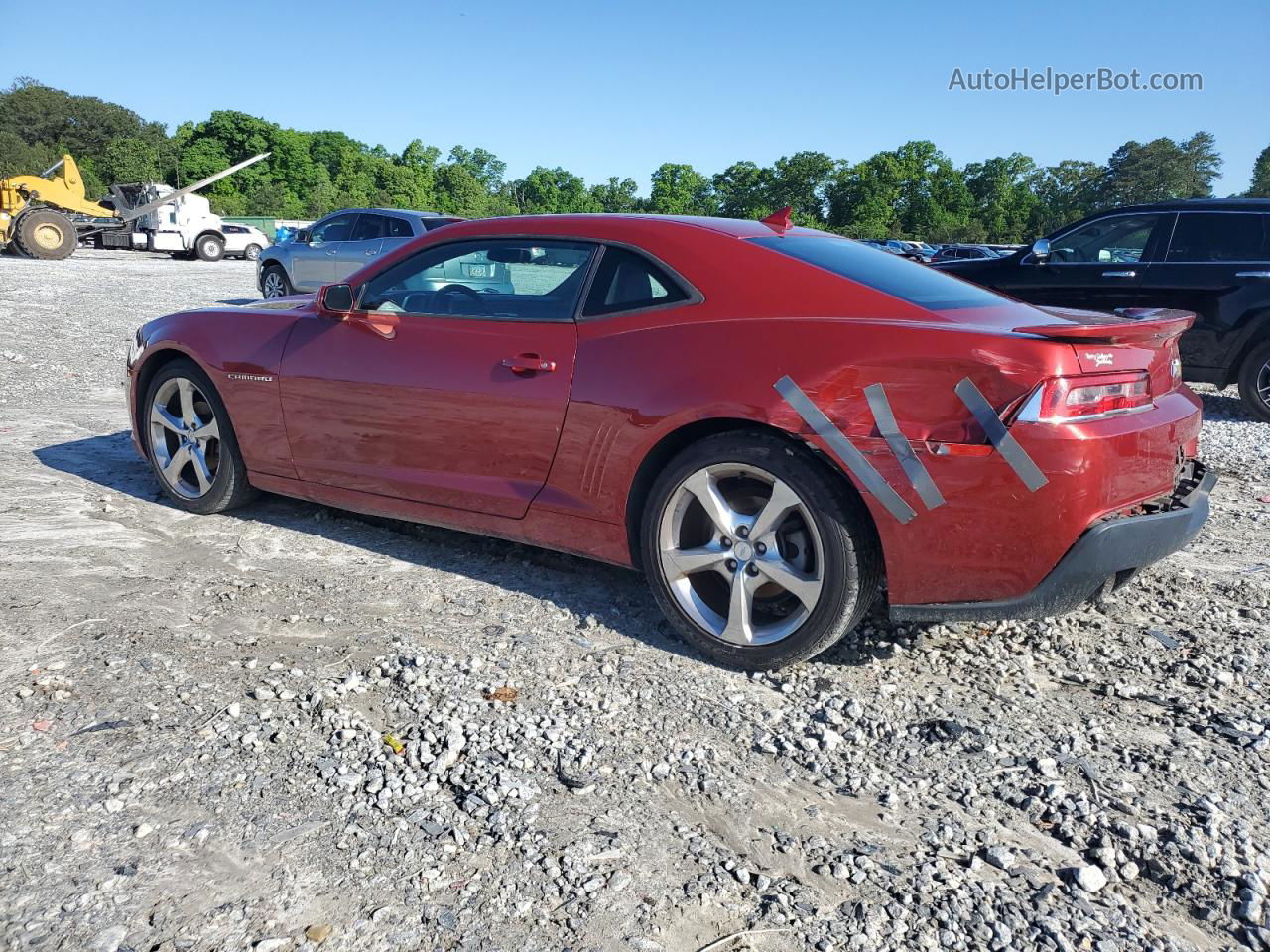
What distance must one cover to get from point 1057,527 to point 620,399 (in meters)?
1.45

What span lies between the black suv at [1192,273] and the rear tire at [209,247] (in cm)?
3184

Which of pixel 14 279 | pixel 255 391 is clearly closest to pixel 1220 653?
pixel 255 391

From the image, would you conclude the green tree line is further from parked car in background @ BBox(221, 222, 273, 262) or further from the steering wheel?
the steering wheel

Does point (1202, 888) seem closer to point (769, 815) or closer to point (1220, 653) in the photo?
point (769, 815)

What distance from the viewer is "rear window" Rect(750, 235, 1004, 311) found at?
3436mm

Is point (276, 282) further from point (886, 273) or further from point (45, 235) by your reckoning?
point (886, 273)

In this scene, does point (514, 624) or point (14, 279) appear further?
point (14, 279)

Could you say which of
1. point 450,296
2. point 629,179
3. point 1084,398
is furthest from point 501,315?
point 629,179

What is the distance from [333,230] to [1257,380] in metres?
13.0

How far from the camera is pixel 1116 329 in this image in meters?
3.00

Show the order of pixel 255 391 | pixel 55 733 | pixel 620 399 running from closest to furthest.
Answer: pixel 55 733 → pixel 620 399 → pixel 255 391

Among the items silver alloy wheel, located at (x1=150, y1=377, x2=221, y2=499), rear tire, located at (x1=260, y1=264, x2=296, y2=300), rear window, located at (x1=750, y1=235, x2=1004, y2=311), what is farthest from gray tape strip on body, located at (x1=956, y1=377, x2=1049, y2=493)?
rear tire, located at (x1=260, y1=264, x2=296, y2=300)

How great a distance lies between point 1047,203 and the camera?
102250mm

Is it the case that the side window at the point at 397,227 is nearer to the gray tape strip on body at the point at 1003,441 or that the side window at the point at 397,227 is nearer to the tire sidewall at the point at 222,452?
the tire sidewall at the point at 222,452
